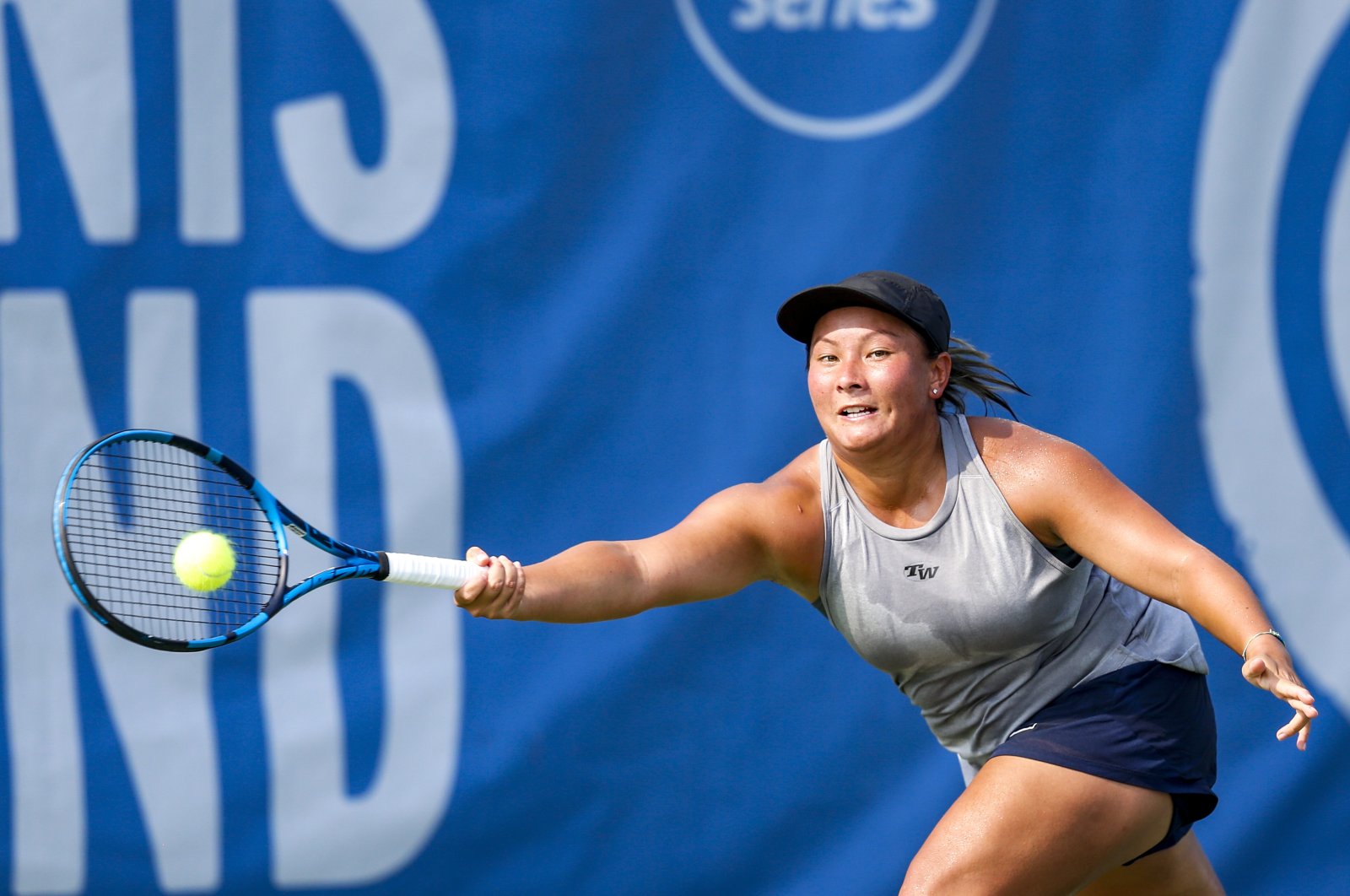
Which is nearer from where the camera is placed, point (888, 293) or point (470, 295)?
point (888, 293)

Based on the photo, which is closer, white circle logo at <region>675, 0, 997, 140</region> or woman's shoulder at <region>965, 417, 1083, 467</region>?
woman's shoulder at <region>965, 417, 1083, 467</region>

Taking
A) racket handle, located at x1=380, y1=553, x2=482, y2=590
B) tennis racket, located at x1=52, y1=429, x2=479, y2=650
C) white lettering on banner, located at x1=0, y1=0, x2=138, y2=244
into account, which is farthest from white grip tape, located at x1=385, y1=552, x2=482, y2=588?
white lettering on banner, located at x1=0, y1=0, x2=138, y2=244

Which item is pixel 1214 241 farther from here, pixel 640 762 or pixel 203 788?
pixel 203 788

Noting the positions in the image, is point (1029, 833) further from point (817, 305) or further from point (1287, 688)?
point (817, 305)

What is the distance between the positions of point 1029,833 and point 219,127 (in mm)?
2599

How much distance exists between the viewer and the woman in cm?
267

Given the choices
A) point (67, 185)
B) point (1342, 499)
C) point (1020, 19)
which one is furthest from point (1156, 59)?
point (67, 185)

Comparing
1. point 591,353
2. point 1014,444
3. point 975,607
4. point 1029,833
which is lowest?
point 1029,833

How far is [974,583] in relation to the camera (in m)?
2.83

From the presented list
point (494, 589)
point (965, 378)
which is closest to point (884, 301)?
point (965, 378)

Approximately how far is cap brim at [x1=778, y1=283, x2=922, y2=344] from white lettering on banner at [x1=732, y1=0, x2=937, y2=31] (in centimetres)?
134

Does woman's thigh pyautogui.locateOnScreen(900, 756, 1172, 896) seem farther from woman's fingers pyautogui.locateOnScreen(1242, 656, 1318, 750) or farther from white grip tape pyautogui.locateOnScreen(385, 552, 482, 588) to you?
white grip tape pyautogui.locateOnScreen(385, 552, 482, 588)

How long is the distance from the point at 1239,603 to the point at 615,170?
2.08 m

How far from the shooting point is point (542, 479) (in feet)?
13.3
